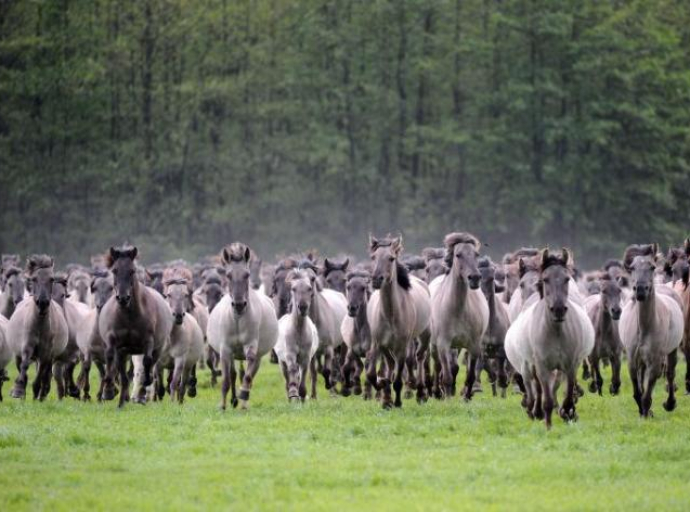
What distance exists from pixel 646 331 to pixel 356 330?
18.2 ft

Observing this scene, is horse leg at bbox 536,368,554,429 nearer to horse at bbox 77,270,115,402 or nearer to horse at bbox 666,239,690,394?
horse at bbox 666,239,690,394

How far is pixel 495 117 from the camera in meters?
77.7

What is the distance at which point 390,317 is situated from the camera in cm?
2155

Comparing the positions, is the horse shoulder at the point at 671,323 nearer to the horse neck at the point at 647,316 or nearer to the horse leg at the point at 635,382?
the horse neck at the point at 647,316

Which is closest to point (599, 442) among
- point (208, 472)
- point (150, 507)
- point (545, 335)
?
point (545, 335)

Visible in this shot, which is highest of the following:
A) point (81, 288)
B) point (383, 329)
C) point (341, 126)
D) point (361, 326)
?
point (341, 126)

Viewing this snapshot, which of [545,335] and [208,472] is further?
[545,335]

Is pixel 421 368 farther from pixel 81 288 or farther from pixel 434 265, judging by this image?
pixel 81 288

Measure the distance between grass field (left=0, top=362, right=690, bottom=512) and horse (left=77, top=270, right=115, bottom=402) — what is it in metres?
→ 2.73

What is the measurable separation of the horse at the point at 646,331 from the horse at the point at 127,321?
684 cm

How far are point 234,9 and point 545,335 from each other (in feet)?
210

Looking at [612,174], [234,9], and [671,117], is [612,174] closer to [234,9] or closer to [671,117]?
[671,117]

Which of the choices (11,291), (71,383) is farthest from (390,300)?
(11,291)

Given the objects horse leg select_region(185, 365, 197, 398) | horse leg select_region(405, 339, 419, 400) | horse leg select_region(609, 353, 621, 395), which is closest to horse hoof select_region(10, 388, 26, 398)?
horse leg select_region(185, 365, 197, 398)
